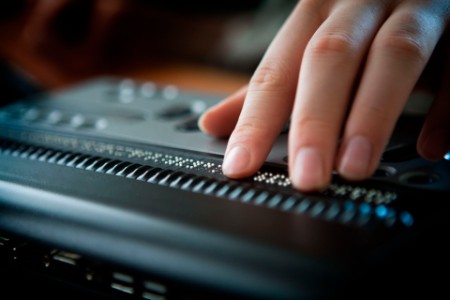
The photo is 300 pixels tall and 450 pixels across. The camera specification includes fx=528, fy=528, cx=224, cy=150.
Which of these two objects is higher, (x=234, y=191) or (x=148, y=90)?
(x=148, y=90)

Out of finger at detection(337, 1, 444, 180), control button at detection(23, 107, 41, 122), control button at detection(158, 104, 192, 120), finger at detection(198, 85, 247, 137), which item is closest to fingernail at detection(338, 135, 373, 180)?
finger at detection(337, 1, 444, 180)

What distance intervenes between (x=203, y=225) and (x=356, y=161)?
107 mm

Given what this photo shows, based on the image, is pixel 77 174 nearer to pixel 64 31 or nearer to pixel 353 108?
pixel 353 108

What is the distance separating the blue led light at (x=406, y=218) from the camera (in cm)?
28

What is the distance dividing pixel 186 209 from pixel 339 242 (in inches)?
3.7

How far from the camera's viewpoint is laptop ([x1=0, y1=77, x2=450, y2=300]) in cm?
26

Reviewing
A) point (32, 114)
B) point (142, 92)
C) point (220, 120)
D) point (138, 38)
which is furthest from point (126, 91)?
point (138, 38)

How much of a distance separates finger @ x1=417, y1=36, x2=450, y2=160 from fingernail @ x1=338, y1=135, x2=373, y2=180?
7 centimetres

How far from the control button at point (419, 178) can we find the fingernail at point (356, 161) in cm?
3

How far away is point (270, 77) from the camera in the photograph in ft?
1.35

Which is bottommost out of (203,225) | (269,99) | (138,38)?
(203,225)

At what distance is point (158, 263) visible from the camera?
29 cm

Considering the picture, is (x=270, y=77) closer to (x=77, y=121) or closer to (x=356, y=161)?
(x=356, y=161)

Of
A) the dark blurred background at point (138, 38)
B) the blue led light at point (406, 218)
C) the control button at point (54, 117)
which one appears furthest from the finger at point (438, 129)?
the dark blurred background at point (138, 38)
